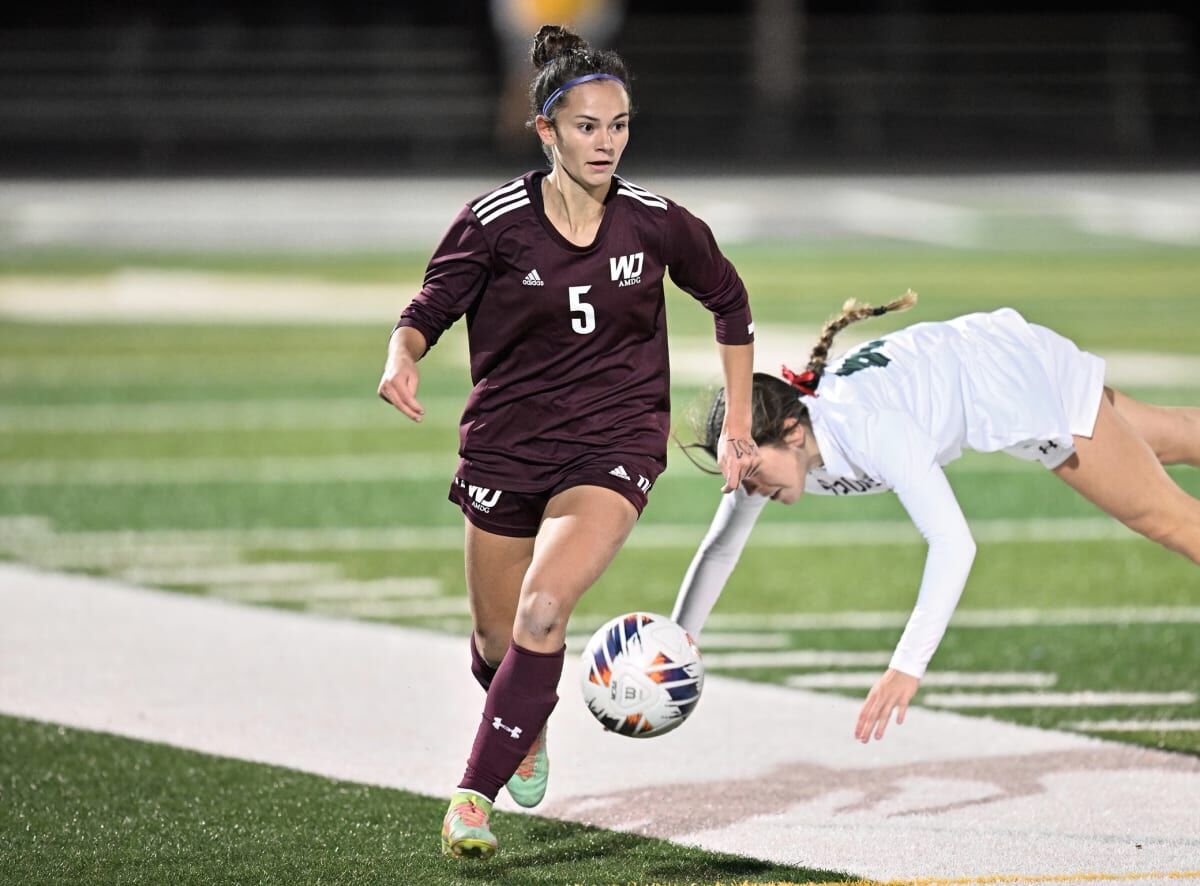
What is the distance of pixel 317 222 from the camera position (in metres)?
26.5

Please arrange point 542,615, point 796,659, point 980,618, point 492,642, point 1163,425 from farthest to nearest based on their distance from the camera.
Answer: point 980,618 → point 796,659 → point 1163,425 → point 492,642 → point 542,615

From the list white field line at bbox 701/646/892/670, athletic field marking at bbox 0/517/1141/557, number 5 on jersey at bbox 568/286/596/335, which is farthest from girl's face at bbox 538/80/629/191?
athletic field marking at bbox 0/517/1141/557

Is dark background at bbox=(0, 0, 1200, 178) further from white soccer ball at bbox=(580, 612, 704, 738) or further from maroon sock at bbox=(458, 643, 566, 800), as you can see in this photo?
maroon sock at bbox=(458, 643, 566, 800)

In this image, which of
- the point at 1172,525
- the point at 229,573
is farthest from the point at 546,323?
the point at 229,573

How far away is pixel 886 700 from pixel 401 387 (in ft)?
4.74

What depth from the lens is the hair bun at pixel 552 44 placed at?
511cm

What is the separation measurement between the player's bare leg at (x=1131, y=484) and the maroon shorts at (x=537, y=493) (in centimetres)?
137

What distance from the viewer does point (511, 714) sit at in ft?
16.0

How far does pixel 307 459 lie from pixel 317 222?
49.7 feet

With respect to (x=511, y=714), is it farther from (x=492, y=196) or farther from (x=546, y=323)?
(x=492, y=196)

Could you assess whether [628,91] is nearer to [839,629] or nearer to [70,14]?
[839,629]

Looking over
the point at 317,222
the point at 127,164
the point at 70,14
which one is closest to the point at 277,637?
the point at 317,222

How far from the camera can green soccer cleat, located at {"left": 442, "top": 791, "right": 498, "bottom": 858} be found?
481 centimetres

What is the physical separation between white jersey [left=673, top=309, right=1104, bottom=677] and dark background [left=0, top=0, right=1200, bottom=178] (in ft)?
83.1
